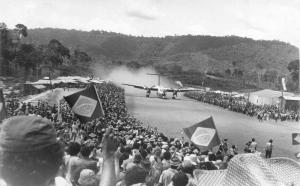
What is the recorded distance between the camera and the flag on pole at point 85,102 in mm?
9281

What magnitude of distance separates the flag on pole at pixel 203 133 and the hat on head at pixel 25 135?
10.3 meters

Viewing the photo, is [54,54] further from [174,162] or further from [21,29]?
[174,162]

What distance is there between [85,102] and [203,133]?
408cm

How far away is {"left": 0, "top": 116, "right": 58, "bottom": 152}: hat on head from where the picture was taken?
1.85 meters

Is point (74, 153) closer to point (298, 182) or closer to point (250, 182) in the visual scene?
point (298, 182)

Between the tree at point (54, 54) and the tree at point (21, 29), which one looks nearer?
the tree at point (54, 54)

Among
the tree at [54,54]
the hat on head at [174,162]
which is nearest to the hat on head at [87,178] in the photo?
the hat on head at [174,162]

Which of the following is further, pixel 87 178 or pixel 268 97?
pixel 268 97

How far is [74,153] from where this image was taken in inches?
234

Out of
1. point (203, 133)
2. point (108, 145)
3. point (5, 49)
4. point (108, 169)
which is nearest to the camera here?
point (108, 169)

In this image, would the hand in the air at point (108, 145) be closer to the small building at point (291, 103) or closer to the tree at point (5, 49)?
the small building at point (291, 103)

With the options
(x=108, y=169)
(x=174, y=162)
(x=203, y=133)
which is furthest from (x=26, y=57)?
(x=108, y=169)

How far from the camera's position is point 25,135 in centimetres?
186

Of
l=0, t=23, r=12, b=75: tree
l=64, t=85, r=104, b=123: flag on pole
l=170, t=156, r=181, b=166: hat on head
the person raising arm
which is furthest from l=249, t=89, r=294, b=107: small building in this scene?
the person raising arm
